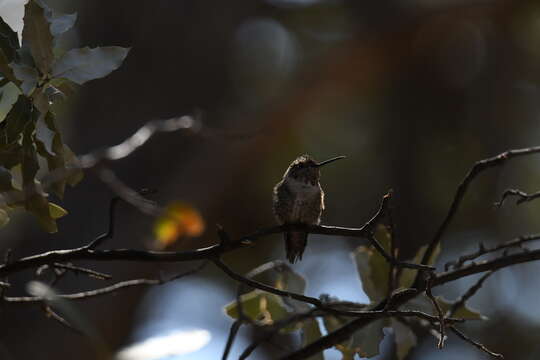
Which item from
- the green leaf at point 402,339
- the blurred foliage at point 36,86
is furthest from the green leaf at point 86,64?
the green leaf at point 402,339

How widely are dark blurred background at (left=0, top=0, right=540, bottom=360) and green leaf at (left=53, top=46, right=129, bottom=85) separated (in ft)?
8.69

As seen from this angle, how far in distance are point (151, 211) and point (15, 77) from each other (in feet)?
1.11

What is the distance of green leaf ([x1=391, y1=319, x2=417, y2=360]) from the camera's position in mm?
1753

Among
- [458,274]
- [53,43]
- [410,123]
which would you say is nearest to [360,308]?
[458,274]

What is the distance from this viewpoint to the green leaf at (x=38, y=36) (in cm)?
129

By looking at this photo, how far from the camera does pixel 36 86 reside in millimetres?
1319

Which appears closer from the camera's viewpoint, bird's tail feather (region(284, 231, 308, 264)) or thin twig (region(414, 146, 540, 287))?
thin twig (region(414, 146, 540, 287))

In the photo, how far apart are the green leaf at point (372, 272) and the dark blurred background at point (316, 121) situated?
227 centimetres

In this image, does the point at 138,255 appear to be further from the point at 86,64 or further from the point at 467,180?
the point at 467,180

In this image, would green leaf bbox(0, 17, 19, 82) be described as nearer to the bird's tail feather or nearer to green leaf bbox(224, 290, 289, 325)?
green leaf bbox(224, 290, 289, 325)

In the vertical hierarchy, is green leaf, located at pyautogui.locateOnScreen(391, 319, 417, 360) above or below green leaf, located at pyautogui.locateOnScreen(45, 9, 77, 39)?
below

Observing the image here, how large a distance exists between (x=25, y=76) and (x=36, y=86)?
0.04m

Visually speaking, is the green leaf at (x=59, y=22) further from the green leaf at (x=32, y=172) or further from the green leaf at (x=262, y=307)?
the green leaf at (x=262, y=307)

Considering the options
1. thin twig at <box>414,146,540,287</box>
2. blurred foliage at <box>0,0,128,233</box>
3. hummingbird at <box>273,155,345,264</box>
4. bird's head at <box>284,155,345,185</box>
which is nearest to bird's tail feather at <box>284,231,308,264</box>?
hummingbird at <box>273,155,345,264</box>
